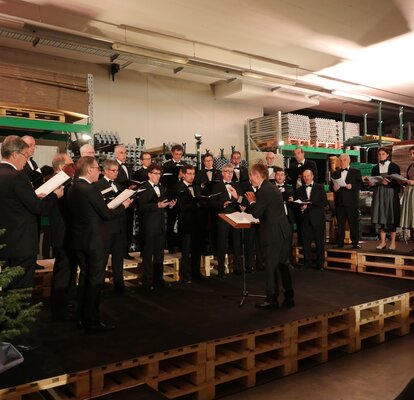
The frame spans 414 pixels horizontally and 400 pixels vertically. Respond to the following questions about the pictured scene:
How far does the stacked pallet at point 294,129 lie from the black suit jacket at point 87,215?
8.04 meters

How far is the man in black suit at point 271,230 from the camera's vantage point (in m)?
4.78

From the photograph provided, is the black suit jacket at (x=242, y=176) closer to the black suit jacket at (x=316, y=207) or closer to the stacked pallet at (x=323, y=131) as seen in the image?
the black suit jacket at (x=316, y=207)

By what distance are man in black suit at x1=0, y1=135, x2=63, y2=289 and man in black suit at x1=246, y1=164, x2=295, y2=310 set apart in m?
2.34

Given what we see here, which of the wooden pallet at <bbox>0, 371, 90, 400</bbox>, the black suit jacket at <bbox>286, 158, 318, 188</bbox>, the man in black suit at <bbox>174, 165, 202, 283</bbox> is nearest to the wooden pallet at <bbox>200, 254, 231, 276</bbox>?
the man in black suit at <bbox>174, 165, 202, 283</bbox>

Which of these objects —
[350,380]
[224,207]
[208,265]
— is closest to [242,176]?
[224,207]

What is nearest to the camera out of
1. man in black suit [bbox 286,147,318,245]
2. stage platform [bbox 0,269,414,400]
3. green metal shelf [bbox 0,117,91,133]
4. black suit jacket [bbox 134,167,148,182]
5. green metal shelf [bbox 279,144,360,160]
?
stage platform [bbox 0,269,414,400]

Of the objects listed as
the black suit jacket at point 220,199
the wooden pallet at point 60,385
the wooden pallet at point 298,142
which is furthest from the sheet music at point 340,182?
the wooden pallet at point 60,385

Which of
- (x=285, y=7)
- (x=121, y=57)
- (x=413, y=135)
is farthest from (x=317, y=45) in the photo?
(x=413, y=135)

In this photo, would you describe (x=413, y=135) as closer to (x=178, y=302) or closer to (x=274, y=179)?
(x=274, y=179)

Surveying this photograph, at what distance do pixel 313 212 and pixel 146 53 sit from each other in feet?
13.5

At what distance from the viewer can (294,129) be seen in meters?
11.2

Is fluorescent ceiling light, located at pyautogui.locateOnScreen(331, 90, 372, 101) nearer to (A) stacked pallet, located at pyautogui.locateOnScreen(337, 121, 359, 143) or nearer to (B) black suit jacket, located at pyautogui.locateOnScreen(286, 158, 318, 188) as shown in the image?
(A) stacked pallet, located at pyautogui.locateOnScreen(337, 121, 359, 143)

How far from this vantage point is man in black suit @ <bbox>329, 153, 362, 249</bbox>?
23.6 feet

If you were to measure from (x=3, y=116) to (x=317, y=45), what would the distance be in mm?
5964
